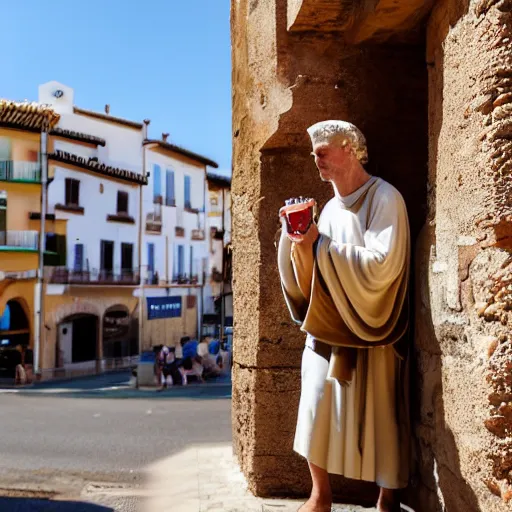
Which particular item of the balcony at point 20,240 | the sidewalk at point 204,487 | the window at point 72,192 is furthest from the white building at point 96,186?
the sidewalk at point 204,487

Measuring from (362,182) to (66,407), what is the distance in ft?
26.0

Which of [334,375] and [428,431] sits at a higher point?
[334,375]

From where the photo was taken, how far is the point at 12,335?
749 inches

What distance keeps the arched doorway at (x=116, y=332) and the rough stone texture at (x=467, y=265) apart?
62.3ft

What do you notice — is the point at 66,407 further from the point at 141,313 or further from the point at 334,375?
the point at 141,313

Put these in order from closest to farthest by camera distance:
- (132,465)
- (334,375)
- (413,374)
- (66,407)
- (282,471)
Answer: (334,375) → (413,374) → (282,471) → (132,465) → (66,407)

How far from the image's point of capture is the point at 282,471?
124 inches

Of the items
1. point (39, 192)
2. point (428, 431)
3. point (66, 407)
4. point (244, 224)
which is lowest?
point (66, 407)

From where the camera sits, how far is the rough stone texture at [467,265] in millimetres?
1998

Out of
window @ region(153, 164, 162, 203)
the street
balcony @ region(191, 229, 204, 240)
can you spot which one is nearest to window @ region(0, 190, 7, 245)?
window @ region(153, 164, 162, 203)

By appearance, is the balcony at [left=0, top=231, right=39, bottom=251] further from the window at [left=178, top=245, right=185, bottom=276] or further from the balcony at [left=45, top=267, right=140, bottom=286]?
the window at [left=178, top=245, right=185, bottom=276]

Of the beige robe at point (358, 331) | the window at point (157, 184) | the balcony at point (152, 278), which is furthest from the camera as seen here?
the window at point (157, 184)

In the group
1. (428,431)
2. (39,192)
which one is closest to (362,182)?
(428,431)

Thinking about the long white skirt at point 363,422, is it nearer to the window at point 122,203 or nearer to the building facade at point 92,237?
the building facade at point 92,237
